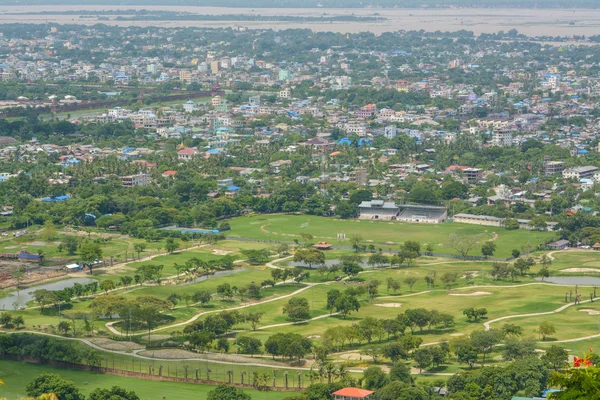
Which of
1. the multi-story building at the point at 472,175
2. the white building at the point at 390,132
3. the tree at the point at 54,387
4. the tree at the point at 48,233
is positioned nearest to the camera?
the tree at the point at 54,387

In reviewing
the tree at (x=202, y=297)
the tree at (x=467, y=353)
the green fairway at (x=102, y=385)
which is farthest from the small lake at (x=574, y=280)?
the green fairway at (x=102, y=385)

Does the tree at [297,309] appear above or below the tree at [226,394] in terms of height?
below

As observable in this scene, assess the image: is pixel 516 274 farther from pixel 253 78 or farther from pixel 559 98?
pixel 253 78

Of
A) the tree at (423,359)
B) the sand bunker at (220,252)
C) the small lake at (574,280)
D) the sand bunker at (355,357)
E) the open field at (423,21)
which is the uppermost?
the tree at (423,359)

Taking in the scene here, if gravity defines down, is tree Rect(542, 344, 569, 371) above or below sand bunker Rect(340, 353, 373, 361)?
above

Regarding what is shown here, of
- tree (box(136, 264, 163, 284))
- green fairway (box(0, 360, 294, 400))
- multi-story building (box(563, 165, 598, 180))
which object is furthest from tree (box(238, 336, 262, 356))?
multi-story building (box(563, 165, 598, 180))

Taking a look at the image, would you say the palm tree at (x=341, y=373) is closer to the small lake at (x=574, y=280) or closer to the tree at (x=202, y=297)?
the tree at (x=202, y=297)

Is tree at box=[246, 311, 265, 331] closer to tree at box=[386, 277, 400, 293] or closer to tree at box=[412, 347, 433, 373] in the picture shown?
tree at box=[386, 277, 400, 293]
